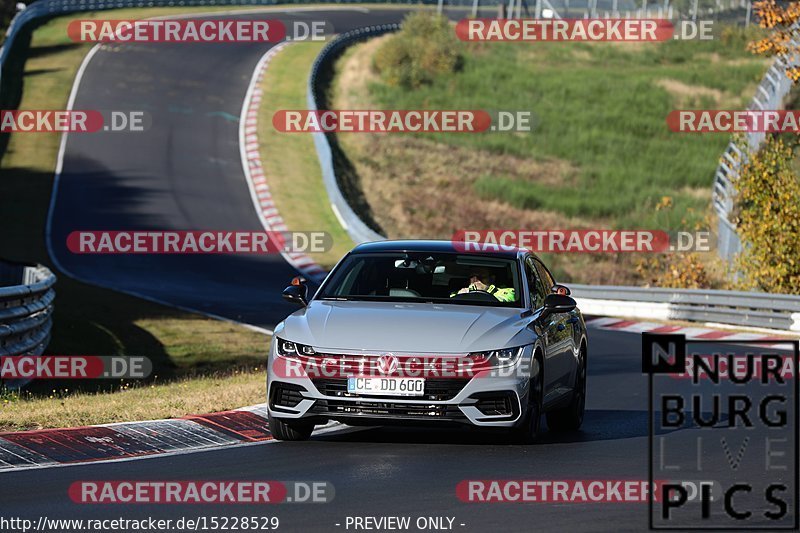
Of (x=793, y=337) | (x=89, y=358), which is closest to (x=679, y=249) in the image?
(x=793, y=337)

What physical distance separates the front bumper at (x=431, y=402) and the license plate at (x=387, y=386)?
0.03m

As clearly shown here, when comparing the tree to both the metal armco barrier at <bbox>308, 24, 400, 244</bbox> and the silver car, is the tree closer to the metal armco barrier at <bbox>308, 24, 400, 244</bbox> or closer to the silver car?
the metal armco barrier at <bbox>308, 24, 400, 244</bbox>

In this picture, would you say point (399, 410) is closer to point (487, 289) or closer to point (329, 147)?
point (487, 289)

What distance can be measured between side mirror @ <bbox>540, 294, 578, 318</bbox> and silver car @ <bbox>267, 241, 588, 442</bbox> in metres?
0.01

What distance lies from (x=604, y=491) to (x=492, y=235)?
34.1 meters

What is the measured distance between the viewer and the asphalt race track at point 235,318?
8695 millimetres

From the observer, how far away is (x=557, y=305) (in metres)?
12.0

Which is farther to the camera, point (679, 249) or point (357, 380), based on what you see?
point (679, 249)

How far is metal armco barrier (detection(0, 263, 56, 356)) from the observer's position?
55.9 ft

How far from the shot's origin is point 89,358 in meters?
22.7

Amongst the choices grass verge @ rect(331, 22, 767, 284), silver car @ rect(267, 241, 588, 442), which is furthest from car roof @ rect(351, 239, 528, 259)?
grass verge @ rect(331, 22, 767, 284)

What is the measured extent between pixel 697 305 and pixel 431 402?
20.3 m

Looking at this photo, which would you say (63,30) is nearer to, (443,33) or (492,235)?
(443,33)

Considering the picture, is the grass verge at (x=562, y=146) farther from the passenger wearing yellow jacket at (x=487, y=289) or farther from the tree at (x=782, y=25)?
the passenger wearing yellow jacket at (x=487, y=289)
